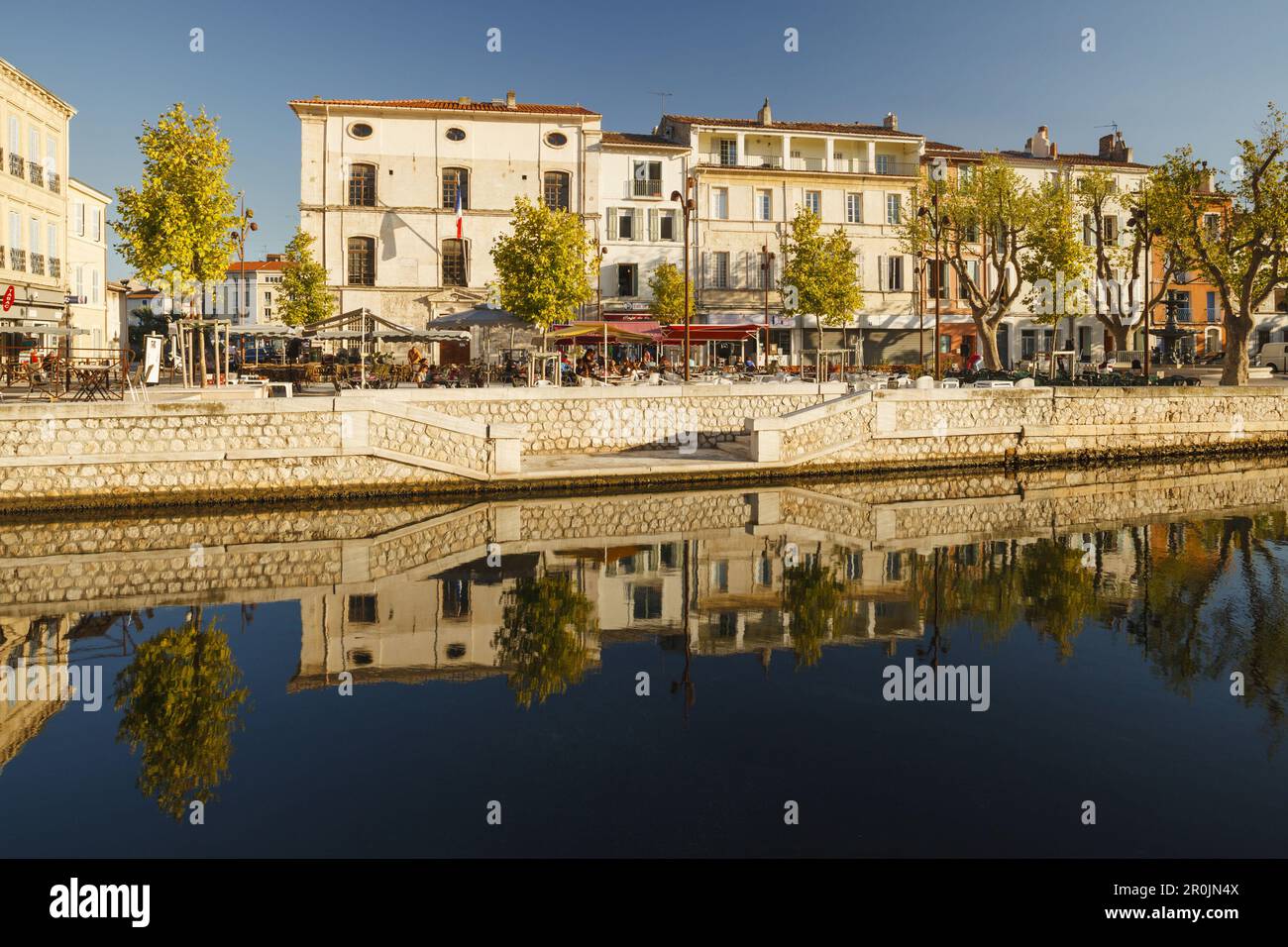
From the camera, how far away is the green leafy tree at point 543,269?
92.7 ft

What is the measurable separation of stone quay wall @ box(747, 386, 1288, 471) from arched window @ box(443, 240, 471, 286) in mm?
19219

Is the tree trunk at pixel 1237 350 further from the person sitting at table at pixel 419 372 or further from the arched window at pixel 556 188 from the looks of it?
the person sitting at table at pixel 419 372

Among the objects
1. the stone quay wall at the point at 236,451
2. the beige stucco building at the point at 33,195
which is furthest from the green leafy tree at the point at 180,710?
the beige stucco building at the point at 33,195

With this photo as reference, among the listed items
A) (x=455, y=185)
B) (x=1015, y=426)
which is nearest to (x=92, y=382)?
(x=455, y=185)

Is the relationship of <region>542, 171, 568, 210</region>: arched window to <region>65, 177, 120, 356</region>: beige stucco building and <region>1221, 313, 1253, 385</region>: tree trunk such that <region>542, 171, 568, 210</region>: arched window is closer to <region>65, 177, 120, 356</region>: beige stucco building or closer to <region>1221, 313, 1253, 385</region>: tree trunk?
<region>65, 177, 120, 356</region>: beige stucco building

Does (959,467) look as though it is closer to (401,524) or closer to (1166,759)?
(401,524)

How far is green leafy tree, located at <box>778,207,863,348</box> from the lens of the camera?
116 feet

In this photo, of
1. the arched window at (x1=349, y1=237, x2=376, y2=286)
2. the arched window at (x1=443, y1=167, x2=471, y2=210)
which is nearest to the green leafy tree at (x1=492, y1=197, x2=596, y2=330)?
the arched window at (x1=443, y1=167, x2=471, y2=210)

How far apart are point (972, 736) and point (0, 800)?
302 inches

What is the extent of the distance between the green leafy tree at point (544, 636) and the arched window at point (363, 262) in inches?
1041

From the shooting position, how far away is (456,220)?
36.8m

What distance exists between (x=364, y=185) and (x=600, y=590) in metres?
29.0
